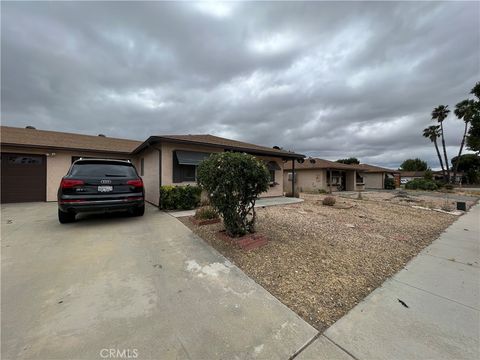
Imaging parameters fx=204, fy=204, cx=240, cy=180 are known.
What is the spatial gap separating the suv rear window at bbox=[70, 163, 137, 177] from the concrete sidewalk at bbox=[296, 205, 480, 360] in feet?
17.1

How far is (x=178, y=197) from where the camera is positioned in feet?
23.0

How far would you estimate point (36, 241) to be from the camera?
3.84 meters

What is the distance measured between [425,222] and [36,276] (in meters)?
9.55

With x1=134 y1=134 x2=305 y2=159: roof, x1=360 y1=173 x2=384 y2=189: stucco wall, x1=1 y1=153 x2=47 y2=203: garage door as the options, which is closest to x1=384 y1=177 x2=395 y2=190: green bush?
x1=360 y1=173 x2=384 y2=189: stucco wall

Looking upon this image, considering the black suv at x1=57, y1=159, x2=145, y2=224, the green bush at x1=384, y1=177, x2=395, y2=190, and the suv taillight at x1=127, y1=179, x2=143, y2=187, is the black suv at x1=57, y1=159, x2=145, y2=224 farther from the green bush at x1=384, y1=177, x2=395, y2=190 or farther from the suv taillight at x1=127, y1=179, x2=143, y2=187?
the green bush at x1=384, y1=177, x2=395, y2=190

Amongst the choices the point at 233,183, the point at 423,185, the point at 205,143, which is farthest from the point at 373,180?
the point at 233,183

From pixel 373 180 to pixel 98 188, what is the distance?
34399mm

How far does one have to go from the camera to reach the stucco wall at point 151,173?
8250 mm

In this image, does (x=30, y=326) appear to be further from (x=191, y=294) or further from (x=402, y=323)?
(x=402, y=323)

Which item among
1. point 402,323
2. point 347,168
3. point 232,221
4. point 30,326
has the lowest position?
point 402,323

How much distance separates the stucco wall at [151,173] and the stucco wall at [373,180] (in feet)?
96.8

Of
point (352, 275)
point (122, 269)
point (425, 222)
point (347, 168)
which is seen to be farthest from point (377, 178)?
point (122, 269)

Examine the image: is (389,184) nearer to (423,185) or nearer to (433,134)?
(423,185)

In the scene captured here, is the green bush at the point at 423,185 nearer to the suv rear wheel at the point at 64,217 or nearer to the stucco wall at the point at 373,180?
the stucco wall at the point at 373,180
